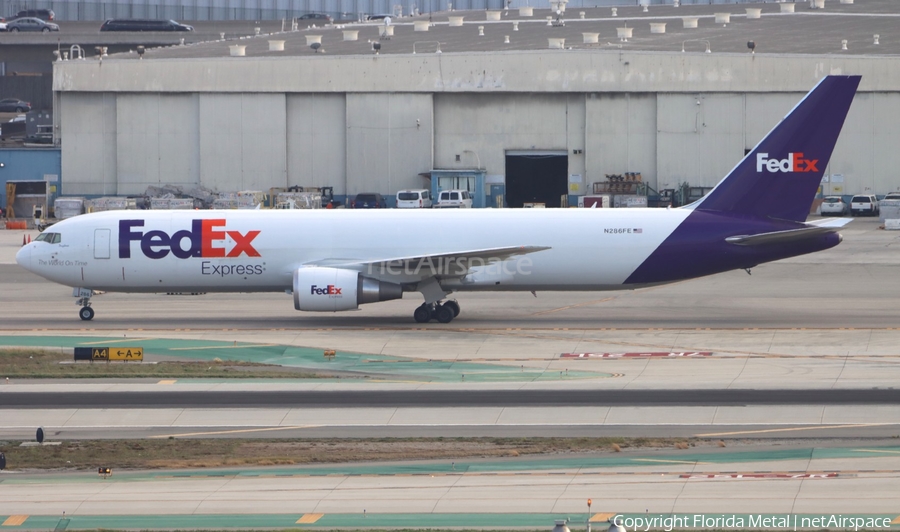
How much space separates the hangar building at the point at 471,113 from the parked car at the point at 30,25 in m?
52.0

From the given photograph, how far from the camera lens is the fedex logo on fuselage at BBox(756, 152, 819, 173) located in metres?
37.4

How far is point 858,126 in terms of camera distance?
7325 centimetres

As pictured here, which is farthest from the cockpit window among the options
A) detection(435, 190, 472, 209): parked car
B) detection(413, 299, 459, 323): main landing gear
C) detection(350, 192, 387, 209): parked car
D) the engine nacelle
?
detection(350, 192, 387, 209): parked car

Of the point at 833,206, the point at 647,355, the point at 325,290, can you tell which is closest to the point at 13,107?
the point at 833,206

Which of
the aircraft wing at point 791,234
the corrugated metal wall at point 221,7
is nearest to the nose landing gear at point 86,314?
the aircraft wing at point 791,234

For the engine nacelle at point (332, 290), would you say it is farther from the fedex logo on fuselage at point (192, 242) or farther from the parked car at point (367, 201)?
the parked car at point (367, 201)

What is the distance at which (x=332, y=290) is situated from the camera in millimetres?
36219

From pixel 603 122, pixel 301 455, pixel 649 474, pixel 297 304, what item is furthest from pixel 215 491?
pixel 603 122

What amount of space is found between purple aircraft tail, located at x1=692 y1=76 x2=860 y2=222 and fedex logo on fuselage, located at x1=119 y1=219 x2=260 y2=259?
607 inches

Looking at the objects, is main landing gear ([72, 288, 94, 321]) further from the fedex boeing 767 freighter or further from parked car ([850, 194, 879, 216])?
parked car ([850, 194, 879, 216])

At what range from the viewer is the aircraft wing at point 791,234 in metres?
36.2

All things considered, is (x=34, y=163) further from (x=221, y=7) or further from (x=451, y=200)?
(x=221, y=7)

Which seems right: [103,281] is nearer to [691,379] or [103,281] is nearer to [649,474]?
[691,379]

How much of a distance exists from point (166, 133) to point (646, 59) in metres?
32.0
